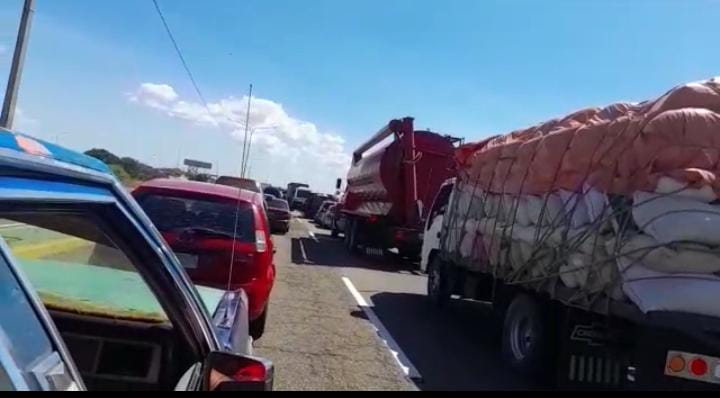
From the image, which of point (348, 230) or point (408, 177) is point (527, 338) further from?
point (348, 230)

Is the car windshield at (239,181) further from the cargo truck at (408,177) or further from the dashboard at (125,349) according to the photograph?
the dashboard at (125,349)

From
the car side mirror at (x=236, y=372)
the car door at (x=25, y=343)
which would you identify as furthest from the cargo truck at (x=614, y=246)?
the car door at (x=25, y=343)

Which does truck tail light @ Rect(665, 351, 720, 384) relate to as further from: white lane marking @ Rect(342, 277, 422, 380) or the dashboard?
the dashboard

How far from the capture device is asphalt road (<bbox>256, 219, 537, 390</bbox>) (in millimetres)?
6918

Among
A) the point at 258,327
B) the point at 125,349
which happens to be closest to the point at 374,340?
the point at 258,327

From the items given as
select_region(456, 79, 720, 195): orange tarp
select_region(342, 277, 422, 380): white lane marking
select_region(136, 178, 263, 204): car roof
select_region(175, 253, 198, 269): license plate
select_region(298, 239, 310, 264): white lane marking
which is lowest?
select_region(342, 277, 422, 380): white lane marking

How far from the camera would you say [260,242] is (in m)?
7.68

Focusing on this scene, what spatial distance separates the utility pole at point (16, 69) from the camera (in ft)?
39.3

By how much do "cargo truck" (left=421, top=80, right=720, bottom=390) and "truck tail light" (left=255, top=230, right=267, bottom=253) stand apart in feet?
8.90

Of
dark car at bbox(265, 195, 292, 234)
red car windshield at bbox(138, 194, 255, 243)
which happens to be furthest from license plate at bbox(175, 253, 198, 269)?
dark car at bbox(265, 195, 292, 234)

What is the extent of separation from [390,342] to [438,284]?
3.32 m

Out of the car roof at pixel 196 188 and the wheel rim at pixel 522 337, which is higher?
the car roof at pixel 196 188

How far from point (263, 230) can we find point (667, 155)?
13.8 ft

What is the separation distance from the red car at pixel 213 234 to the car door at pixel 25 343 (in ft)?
18.3
